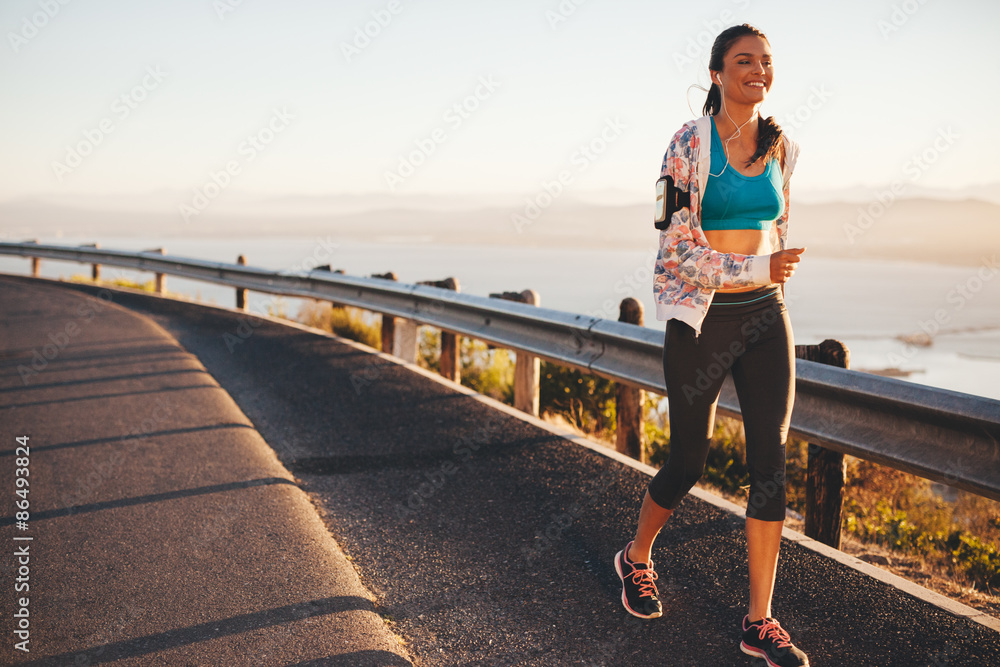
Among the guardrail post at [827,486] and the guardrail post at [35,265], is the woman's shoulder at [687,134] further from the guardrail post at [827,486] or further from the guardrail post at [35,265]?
the guardrail post at [35,265]

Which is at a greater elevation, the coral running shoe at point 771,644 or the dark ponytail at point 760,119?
the dark ponytail at point 760,119

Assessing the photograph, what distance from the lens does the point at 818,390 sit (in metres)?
3.97

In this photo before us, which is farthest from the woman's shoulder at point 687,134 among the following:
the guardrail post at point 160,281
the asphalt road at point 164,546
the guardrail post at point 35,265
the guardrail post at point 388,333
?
the guardrail post at point 35,265

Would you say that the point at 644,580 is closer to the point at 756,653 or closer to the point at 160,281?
the point at 756,653

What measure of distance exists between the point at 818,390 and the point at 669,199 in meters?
1.64

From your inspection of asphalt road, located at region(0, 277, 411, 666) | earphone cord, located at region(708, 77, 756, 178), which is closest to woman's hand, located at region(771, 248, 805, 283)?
earphone cord, located at region(708, 77, 756, 178)

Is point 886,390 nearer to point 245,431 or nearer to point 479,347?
point 245,431

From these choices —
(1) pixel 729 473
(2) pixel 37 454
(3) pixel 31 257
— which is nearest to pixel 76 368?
(2) pixel 37 454

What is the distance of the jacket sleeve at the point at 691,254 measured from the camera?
2.77 meters

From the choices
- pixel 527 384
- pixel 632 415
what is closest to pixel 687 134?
pixel 632 415

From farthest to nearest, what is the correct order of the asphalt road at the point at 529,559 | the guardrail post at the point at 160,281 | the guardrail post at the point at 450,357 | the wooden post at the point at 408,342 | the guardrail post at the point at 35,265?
the guardrail post at the point at 35,265 → the guardrail post at the point at 160,281 → the wooden post at the point at 408,342 → the guardrail post at the point at 450,357 → the asphalt road at the point at 529,559

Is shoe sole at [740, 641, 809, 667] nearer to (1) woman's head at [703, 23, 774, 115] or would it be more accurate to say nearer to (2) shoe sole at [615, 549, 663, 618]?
(2) shoe sole at [615, 549, 663, 618]

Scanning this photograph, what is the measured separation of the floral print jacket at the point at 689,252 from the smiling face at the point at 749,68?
0.16 m

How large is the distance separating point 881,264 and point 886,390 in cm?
6198
